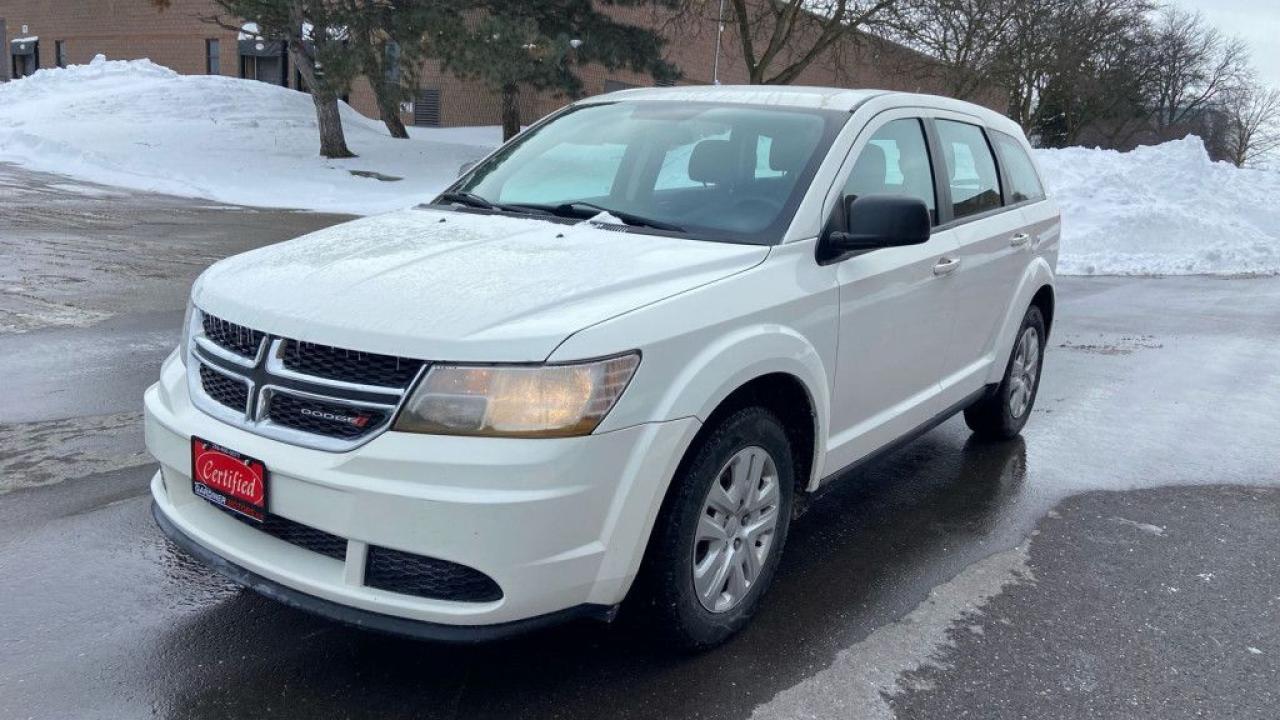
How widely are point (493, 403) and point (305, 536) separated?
2.19 ft

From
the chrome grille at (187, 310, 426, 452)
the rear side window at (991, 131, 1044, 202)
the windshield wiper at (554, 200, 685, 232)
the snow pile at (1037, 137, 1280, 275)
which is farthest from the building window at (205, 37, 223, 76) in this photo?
the chrome grille at (187, 310, 426, 452)

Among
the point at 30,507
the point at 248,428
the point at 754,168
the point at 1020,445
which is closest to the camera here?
the point at 248,428

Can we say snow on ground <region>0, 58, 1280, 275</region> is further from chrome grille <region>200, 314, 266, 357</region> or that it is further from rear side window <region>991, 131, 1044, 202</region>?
chrome grille <region>200, 314, 266, 357</region>

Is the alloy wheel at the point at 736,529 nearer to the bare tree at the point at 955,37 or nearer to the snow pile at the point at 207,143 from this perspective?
the snow pile at the point at 207,143

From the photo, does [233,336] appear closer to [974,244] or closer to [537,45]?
[974,244]

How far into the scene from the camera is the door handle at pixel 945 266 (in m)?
4.29

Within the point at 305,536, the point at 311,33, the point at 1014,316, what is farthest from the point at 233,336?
the point at 311,33

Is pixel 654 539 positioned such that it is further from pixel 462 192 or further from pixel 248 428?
pixel 462 192

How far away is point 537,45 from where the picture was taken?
20672 millimetres

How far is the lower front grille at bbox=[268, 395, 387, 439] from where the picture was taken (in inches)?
105

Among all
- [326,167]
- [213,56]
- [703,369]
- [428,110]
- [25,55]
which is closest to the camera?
[703,369]

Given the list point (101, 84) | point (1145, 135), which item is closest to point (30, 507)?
point (101, 84)

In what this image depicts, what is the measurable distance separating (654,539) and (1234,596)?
251 centimetres

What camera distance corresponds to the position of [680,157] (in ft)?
13.4
